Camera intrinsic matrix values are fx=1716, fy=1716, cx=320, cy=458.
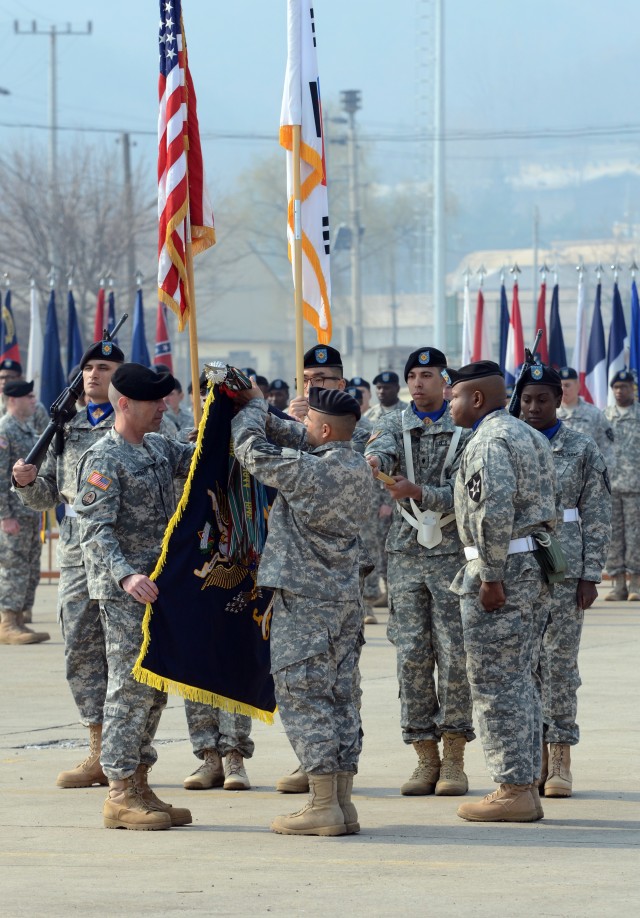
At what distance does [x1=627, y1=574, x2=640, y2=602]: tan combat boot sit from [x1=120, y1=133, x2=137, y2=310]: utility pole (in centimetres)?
3906

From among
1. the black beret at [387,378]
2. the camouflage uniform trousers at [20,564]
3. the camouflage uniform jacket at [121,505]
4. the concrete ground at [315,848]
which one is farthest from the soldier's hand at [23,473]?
the black beret at [387,378]

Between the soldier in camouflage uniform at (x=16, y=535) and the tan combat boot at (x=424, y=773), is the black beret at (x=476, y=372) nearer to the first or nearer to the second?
the tan combat boot at (x=424, y=773)

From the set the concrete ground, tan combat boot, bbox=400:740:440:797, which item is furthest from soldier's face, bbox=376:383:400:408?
tan combat boot, bbox=400:740:440:797

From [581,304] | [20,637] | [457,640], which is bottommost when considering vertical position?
[20,637]

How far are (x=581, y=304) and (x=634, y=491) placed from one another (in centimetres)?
790

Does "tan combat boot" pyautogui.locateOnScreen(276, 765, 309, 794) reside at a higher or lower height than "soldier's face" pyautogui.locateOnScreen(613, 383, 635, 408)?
lower

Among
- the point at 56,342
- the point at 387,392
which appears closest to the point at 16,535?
the point at 387,392

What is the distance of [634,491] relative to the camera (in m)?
18.7

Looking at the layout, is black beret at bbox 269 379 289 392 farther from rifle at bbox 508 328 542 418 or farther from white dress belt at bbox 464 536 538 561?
white dress belt at bbox 464 536 538 561

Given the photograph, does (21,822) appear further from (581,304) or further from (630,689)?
(581,304)

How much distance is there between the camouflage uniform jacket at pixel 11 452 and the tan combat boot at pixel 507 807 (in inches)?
313

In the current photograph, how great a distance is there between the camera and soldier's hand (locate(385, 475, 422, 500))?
834 cm

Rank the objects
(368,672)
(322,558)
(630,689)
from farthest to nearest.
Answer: (368,672), (630,689), (322,558)

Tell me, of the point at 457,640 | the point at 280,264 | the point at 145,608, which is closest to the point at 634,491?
the point at 457,640
